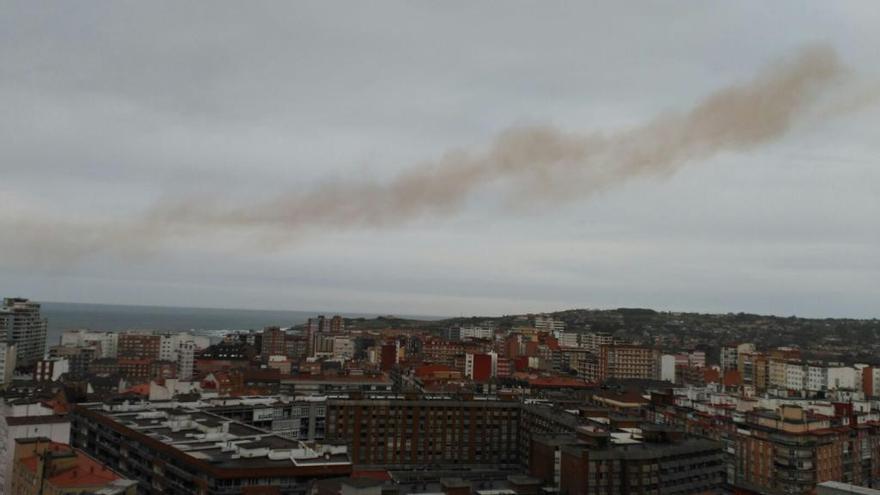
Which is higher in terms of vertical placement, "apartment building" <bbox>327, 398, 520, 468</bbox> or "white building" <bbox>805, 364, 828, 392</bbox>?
"white building" <bbox>805, 364, 828, 392</bbox>

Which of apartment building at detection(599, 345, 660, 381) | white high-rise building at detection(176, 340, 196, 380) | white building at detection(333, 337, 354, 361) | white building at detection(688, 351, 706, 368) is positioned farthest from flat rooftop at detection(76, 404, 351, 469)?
white building at detection(333, 337, 354, 361)

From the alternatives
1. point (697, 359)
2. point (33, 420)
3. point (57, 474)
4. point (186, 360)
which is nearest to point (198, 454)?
point (57, 474)

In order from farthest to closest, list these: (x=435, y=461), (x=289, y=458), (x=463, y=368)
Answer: (x=463, y=368) → (x=435, y=461) → (x=289, y=458)

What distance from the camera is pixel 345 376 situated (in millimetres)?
111438

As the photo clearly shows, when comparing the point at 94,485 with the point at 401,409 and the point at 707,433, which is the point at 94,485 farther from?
the point at 707,433

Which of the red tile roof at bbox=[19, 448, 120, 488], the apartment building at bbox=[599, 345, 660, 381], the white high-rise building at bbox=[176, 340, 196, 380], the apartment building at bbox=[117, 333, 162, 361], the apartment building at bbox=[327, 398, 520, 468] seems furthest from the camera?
the apartment building at bbox=[117, 333, 162, 361]

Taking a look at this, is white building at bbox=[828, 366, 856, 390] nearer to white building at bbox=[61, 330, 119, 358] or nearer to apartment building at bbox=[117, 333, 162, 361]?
apartment building at bbox=[117, 333, 162, 361]

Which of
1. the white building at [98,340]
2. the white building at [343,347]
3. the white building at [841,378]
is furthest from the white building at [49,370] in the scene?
the white building at [841,378]

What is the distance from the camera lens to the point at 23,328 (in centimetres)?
15438

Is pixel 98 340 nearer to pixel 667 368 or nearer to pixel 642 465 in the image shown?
pixel 667 368

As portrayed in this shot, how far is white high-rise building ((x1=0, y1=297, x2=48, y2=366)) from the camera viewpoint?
14975 cm

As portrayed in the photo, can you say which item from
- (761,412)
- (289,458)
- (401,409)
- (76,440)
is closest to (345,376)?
(401,409)

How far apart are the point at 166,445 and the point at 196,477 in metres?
5.08

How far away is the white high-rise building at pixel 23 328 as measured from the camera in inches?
5896
